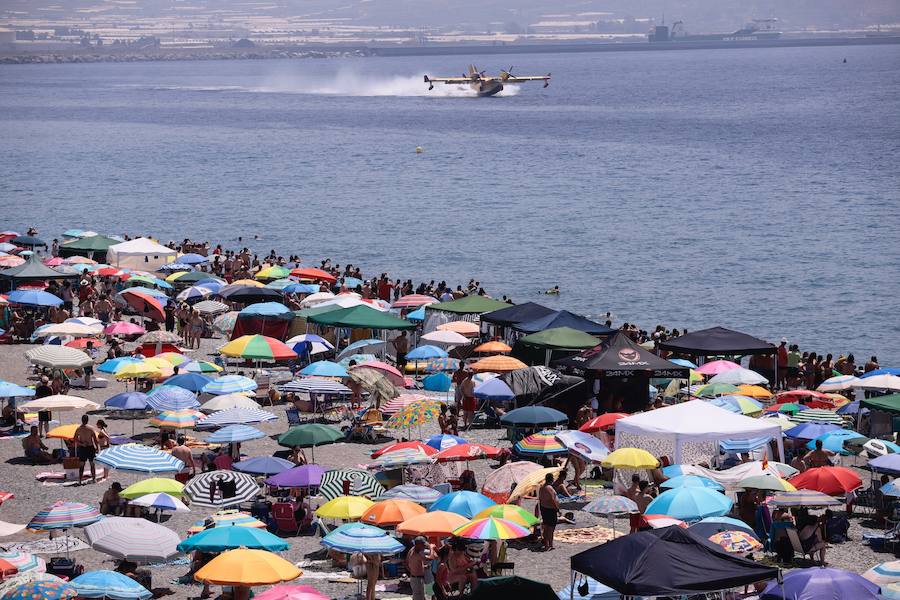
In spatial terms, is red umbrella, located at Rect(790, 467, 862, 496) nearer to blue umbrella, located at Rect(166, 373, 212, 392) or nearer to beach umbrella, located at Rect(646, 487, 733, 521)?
beach umbrella, located at Rect(646, 487, 733, 521)

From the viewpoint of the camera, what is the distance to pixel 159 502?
52.3ft

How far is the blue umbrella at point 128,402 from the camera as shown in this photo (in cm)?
2130

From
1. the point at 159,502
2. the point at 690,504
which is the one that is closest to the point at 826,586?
the point at 690,504

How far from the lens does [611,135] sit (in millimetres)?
122750

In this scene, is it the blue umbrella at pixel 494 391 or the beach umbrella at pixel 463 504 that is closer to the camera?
the beach umbrella at pixel 463 504

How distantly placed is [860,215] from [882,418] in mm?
48789

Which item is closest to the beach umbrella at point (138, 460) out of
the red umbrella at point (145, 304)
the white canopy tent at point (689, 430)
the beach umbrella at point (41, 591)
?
the beach umbrella at point (41, 591)

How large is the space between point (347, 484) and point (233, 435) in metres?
3.02

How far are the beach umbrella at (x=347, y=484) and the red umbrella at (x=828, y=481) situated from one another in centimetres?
575

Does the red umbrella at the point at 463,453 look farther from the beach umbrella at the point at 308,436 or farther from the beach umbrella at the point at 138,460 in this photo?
the beach umbrella at the point at 138,460

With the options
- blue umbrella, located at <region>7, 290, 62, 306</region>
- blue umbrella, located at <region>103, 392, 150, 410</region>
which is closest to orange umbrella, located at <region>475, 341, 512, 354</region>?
blue umbrella, located at <region>103, 392, 150, 410</region>

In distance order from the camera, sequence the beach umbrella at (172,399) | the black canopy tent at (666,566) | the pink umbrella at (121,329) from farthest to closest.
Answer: the pink umbrella at (121,329), the beach umbrella at (172,399), the black canopy tent at (666,566)

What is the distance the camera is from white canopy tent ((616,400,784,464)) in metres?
18.9

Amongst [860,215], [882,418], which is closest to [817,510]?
[882,418]
